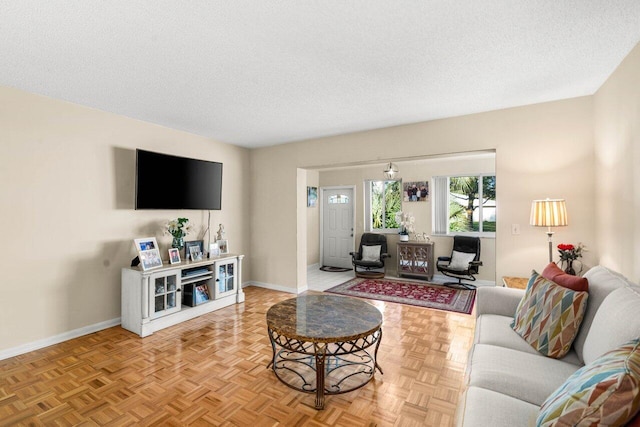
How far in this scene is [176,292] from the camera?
355 centimetres

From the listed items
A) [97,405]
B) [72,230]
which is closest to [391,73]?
[97,405]

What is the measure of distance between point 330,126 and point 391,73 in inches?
61.4

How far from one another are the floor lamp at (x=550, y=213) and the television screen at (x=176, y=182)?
3919 millimetres

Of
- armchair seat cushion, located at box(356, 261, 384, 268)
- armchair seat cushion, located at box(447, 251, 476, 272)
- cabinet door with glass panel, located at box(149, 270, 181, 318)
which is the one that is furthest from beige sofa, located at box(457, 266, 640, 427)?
armchair seat cushion, located at box(356, 261, 384, 268)

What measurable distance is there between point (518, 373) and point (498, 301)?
1.02 meters

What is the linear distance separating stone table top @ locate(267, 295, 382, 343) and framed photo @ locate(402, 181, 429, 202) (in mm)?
3881

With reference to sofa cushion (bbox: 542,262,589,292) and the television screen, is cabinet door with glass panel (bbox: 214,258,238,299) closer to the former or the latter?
the television screen

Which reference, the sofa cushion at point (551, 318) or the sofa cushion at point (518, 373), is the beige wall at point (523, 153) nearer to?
the sofa cushion at point (551, 318)

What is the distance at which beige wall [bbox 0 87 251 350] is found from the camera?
276 centimetres

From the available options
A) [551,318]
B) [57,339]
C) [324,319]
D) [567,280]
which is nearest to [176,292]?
[57,339]

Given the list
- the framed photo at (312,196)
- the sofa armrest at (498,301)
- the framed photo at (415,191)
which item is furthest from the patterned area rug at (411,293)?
the framed photo at (312,196)

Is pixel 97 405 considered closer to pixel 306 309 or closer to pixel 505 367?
pixel 306 309

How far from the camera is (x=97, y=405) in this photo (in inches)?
80.0

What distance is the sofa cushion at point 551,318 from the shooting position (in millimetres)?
1710
